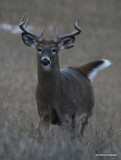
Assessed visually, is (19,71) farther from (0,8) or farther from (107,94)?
(0,8)

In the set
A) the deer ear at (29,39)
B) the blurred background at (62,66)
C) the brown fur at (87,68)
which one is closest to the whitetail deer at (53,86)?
the deer ear at (29,39)

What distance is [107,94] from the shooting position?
16.1 m

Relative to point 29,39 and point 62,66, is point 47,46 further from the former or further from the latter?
point 62,66

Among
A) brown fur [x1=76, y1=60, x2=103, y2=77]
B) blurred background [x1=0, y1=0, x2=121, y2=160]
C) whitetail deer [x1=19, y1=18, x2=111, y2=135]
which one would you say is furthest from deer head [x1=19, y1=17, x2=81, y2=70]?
brown fur [x1=76, y1=60, x2=103, y2=77]

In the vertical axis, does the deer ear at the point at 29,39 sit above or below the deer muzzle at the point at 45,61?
above

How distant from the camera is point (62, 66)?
21.1m

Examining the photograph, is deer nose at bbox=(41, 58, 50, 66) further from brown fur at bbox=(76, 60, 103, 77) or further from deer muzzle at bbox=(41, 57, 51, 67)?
brown fur at bbox=(76, 60, 103, 77)

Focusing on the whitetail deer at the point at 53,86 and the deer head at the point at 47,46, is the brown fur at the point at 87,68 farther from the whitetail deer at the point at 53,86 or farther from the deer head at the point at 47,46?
the deer head at the point at 47,46

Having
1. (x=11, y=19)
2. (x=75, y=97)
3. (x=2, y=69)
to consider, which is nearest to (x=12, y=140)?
(x=75, y=97)

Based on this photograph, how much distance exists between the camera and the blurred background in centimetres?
464

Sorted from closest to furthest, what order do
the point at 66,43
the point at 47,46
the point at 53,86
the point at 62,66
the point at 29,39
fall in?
the point at 47,46, the point at 53,86, the point at 29,39, the point at 66,43, the point at 62,66

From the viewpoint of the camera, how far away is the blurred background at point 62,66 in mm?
4637

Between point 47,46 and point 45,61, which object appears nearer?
point 45,61

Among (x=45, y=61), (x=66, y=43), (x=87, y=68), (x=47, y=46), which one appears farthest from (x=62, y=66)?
(x=45, y=61)
